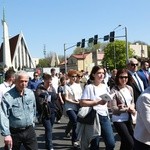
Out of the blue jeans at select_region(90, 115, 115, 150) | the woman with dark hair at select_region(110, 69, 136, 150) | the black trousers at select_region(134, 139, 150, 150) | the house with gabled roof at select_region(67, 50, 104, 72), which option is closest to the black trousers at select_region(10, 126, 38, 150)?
the blue jeans at select_region(90, 115, 115, 150)

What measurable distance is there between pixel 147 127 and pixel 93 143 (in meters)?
2.77

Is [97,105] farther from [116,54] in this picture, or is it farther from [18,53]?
[116,54]

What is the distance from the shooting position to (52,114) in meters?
8.41

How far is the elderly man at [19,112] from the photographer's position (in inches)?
223

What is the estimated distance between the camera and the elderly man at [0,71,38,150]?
5672 mm

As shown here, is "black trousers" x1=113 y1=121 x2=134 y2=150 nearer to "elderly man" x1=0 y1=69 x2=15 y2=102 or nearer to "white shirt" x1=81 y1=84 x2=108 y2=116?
"white shirt" x1=81 y1=84 x2=108 y2=116

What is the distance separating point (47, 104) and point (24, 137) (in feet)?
7.64

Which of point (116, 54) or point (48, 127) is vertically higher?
point (116, 54)

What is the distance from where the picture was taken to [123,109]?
630 cm

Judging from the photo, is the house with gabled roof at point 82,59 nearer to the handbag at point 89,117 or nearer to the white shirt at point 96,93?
the handbag at point 89,117

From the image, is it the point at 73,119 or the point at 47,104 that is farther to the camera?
the point at 73,119

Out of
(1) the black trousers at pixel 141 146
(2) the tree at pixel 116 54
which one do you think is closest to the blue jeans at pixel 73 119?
(1) the black trousers at pixel 141 146

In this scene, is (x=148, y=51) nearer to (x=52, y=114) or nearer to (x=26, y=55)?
(x=26, y=55)

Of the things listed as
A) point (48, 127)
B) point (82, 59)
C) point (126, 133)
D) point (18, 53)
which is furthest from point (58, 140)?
point (82, 59)
